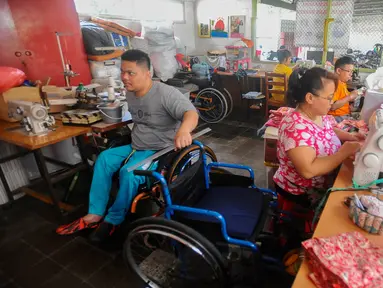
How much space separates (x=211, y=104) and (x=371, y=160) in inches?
145

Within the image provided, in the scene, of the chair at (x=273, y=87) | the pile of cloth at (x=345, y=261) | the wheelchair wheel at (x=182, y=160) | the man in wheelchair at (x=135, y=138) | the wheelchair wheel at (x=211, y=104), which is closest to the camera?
the pile of cloth at (x=345, y=261)

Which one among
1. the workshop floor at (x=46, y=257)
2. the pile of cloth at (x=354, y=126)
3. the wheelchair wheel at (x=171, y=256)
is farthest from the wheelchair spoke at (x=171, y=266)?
the pile of cloth at (x=354, y=126)

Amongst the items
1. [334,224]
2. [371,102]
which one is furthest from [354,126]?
[334,224]

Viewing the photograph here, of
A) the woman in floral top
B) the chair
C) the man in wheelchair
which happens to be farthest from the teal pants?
the chair

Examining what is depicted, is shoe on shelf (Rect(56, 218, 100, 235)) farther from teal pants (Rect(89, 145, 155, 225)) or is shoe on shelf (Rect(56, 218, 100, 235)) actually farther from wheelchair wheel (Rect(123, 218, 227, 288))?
wheelchair wheel (Rect(123, 218, 227, 288))

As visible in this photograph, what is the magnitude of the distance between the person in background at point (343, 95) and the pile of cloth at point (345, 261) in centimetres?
179

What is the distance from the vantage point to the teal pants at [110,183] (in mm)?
1880

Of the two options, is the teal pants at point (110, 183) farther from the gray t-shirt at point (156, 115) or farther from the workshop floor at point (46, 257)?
the workshop floor at point (46, 257)

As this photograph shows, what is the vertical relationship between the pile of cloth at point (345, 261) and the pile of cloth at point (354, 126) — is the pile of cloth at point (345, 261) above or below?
above

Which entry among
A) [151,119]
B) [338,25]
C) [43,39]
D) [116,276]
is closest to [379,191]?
[151,119]

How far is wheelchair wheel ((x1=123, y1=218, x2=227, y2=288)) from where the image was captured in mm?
1225

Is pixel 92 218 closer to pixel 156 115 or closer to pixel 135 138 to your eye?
pixel 135 138

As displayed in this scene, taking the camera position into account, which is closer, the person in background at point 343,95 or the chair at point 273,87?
the person in background at point 343,95

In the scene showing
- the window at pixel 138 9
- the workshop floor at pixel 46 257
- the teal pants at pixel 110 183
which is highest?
the window at pixel 138 9
